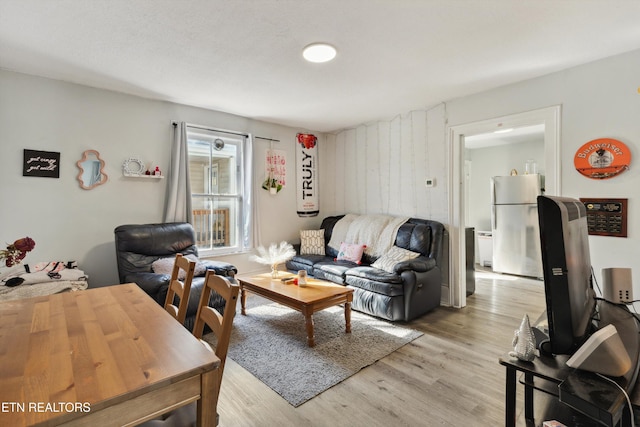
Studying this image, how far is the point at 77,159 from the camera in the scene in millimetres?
3098

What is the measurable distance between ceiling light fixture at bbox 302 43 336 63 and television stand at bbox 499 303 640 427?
231 centimetres

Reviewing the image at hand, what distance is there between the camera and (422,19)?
2.03 meters

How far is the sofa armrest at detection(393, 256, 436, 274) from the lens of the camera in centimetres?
317

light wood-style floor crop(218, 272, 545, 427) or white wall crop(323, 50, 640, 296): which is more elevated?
white wall crop(323, 50, 640, 296)

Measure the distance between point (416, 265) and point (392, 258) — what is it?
36cm

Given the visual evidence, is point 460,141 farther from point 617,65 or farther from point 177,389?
point 177,389

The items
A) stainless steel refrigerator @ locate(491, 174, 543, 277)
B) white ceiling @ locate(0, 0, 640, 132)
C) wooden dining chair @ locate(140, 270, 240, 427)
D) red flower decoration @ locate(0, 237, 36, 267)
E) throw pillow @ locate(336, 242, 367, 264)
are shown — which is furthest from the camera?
stainless steel refrigerator @ locate(491, 174, 543, 277)

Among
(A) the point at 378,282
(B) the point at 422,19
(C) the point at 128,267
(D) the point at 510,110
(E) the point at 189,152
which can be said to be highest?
(B) the point at 422,19

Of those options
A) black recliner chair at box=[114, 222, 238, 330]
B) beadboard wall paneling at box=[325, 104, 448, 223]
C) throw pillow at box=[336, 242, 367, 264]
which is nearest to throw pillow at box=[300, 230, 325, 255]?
throw pillow at box=[336, 242, 367, 264]

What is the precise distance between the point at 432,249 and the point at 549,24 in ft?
7.52

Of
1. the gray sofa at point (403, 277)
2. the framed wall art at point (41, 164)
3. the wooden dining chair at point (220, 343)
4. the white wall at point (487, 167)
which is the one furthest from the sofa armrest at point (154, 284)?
the white wall at point (487, 167)

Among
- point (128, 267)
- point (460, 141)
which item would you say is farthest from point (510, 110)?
point (128, 267)

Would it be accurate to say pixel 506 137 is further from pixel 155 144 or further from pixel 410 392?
pixel 155 144

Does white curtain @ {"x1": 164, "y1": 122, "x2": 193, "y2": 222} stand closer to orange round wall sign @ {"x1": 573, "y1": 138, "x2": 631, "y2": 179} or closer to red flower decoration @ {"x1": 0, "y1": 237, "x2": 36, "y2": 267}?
red flower decoration @ {"x1": 0, "y1": 237, "x2": 36, "y2": 267}
